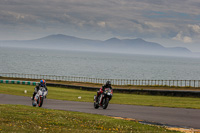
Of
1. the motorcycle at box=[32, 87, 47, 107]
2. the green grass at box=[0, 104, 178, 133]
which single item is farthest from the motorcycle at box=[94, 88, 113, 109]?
the green grass at box=[0, 104, 178, 133]

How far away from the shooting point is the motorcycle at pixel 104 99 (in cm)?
2191

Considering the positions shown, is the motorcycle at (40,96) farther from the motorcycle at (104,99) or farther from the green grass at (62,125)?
the green grass at (62,125)

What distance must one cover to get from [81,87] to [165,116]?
112 ft

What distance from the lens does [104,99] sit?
2280 centimetres

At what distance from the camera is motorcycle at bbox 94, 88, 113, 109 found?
2191 centimetres

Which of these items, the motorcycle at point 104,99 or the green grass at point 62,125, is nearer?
the green grass at point 62,125

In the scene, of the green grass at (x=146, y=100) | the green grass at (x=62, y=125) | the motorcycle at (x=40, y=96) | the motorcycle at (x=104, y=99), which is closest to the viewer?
the green grass at (x=62, y=125)

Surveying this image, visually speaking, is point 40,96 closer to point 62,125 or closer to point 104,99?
point 104,99

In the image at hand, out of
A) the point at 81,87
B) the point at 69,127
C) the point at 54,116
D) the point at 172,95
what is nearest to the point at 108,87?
the point at 54,116

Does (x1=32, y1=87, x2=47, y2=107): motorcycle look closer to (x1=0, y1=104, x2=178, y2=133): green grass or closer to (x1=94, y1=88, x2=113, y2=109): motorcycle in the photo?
(x1=94, y1=88, x2=113, y2=109): motorcycle

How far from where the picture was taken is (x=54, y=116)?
1664cm

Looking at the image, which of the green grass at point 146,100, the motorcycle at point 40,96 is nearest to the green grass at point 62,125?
the motorcycle at point 40,96

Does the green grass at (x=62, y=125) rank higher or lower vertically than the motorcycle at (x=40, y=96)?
lower

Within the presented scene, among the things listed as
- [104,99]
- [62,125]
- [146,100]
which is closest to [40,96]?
[104,99]
